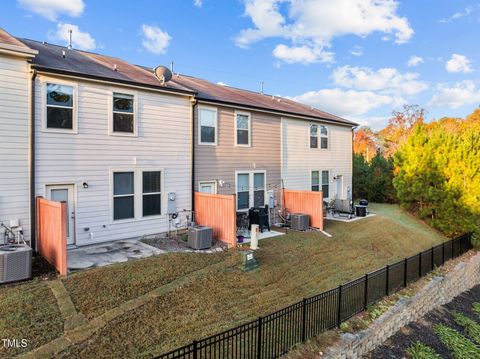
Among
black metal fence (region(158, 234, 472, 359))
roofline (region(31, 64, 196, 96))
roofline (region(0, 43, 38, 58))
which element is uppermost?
roofline (region(0, 43, 38, 58))

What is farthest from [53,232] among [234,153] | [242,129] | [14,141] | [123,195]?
[242,129]

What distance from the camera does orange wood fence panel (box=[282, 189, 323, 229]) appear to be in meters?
12.7

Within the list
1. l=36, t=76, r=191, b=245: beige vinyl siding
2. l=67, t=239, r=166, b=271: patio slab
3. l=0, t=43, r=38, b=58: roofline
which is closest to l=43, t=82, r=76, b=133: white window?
l=36, t=76, r=191, b=245: beige vinyl siding

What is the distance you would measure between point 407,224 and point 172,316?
1480 cm

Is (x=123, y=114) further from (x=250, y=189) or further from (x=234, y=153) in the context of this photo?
(x=250, y=189)

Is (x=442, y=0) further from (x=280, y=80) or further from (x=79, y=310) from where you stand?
(x=79, y=310)

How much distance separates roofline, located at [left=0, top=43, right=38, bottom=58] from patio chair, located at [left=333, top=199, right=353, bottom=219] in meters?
14.6

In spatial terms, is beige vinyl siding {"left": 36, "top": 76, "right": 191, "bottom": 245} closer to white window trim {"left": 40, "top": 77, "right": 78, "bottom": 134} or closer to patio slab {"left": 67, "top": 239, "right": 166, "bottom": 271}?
white window trim {"left": 40, "top": 77, "right": 78, "bottom": 134}

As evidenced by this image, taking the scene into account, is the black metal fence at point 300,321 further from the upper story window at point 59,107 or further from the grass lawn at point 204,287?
the upper story window at point 59,107

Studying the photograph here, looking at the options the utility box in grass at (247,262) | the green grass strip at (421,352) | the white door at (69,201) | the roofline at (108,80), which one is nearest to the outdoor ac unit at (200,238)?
the utility box in grass at (247,262)

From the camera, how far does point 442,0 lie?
16.4 m

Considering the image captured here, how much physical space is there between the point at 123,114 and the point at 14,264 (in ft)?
17.1

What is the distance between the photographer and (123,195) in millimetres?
9703

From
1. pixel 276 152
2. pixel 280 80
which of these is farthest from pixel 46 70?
pixel 280 80
